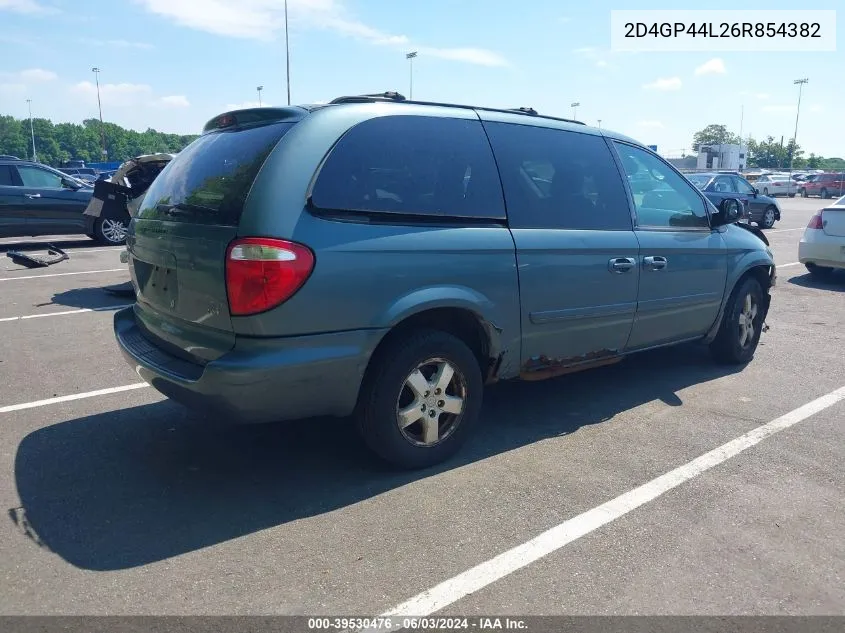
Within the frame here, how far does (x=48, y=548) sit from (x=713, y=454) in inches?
136

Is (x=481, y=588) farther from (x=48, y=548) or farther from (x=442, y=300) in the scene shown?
(x=48, y=548)

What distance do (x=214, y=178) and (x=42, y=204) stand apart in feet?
38.5

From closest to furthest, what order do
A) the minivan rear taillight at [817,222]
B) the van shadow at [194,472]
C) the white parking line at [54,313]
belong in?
1. the van shadow at [194,472]
2. the white parking line at [54,313]
3. the minivan rear taillight at [817,222]

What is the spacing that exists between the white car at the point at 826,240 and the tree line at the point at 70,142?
11987 centimetres

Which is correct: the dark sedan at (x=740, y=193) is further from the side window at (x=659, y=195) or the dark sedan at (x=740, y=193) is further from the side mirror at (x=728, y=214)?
the side window at (x=659, y=195)

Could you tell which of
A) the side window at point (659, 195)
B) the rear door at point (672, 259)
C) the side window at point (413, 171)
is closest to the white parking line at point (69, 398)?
the side window at point (413, 171)

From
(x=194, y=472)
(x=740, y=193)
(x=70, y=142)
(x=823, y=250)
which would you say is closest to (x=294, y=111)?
(x=194, y=472)

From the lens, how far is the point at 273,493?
3.51m

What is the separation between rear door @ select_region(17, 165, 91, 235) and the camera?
13336mm

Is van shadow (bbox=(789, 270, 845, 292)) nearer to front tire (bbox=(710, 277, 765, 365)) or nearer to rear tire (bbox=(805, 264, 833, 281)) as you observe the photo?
rear tire (bbox=(805, 264, 833, 281))

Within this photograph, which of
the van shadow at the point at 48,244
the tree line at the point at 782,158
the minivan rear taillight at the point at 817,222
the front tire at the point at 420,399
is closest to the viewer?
the front tire at the point at 420,399

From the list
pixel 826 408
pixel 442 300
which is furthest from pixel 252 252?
pixel 826 408

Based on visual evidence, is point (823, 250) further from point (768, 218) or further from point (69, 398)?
point (768, 218)

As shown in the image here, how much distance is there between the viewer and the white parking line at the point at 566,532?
2.65 m
